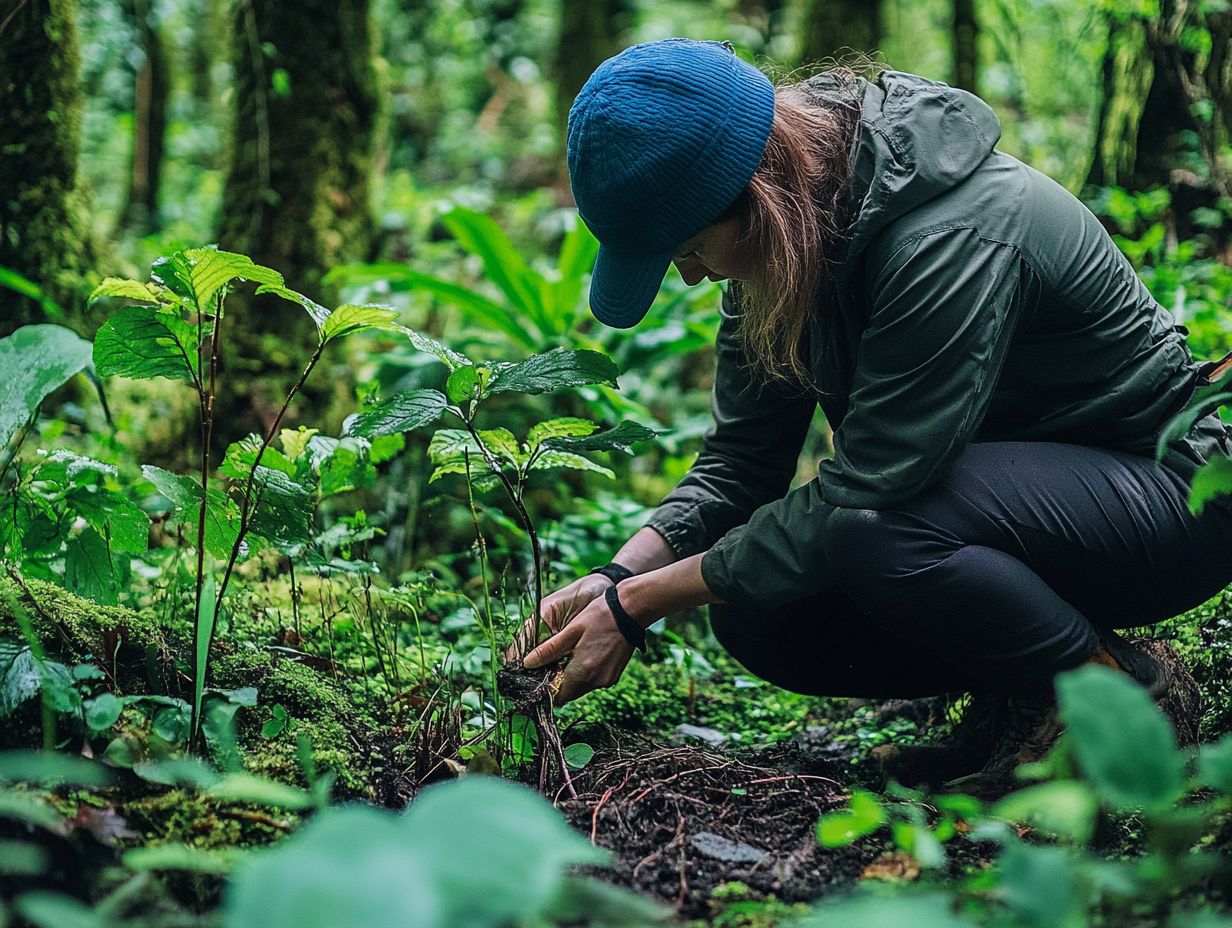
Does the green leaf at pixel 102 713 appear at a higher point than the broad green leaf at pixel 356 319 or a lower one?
lower

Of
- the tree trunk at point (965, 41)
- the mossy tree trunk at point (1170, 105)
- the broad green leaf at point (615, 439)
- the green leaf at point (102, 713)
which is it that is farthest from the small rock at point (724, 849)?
the tree trunk at point (965, 41)

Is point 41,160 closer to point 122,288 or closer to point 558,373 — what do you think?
point 122,288

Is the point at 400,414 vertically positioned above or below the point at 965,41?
below

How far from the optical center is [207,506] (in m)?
1.77

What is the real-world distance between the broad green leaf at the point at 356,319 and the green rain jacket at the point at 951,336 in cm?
75

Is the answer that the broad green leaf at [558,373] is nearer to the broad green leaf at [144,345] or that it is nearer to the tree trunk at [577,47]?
the broad green leaf at [144,345]

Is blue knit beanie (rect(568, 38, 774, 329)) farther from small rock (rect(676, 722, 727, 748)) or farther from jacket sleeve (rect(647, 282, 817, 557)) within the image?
small rock (rect(676, 722, 727, 748))

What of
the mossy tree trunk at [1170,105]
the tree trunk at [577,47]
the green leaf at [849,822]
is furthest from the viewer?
the tree trunk at [577,47]

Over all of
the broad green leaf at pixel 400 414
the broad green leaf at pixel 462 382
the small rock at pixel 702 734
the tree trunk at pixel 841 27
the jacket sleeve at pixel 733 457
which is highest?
Result: the tree trunk at pixel 841 27

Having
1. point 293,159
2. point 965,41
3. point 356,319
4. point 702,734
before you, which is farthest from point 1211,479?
point 965,41

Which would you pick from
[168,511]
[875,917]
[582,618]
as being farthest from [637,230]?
[168,511]

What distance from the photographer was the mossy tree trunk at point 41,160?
9.64ft

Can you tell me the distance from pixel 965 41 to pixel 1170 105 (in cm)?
107

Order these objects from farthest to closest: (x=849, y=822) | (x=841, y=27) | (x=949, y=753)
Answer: (x=841, y=27)
(x=949, y=753)
(x=849, y=822)
